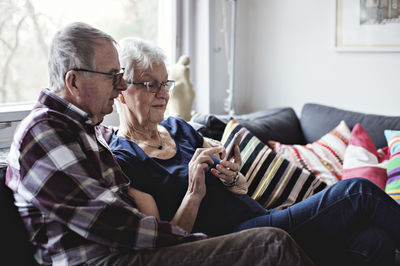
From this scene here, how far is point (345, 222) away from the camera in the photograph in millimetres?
1724

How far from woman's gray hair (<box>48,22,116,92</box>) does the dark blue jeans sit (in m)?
0.87

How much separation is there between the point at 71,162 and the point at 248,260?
1.95 feet

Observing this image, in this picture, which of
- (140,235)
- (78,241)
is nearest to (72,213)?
(78,241)

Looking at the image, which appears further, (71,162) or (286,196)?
(286,196)

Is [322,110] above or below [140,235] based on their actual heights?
above

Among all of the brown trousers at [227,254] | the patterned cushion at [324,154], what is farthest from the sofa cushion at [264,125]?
the brown trousers at [227,254]

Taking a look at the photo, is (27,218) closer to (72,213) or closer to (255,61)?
(72,213)

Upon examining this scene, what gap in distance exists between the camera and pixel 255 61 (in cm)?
336

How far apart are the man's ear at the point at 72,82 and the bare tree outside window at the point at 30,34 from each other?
922 millimetres

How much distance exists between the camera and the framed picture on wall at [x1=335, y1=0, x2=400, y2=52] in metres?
2.59

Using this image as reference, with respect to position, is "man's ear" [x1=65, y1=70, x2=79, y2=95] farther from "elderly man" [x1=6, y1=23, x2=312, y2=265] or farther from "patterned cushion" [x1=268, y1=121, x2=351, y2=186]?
"patterned cushion" [x1=268, y1=121, x2=351, y2=186]

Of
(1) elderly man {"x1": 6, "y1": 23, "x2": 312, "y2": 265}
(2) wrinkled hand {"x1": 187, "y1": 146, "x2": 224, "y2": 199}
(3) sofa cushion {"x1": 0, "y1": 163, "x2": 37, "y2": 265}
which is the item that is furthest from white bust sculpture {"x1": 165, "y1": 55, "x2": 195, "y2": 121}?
(3) sofa cushion {"x1": 0, "y1": 163, "x2": 37, "y2": 265}

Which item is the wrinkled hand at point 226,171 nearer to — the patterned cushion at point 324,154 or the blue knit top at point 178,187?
the blue knit top at point 178,187

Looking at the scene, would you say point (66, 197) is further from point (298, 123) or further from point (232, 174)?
point (298, 123)
